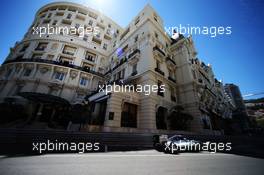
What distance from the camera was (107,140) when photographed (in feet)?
30.4

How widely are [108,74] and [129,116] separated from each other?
13.3 meters

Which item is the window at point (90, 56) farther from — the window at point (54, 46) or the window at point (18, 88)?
the window at point (18, 88)

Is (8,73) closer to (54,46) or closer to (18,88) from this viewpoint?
(18,88)

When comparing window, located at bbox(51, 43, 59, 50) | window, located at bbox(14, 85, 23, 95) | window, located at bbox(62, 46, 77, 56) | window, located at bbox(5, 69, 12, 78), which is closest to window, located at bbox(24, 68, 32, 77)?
window, located at bbox(14, 85, 23, 95)

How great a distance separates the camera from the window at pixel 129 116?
1458 cm

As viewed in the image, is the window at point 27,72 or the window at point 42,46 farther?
the window at point 42,46

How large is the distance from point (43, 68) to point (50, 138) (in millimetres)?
20386

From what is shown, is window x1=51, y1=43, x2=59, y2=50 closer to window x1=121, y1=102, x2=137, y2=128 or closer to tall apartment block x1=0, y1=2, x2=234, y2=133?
tall apartment block x1=0, y1=2, x2=234, y2=133

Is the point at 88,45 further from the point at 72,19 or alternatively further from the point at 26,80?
the point at 26,80

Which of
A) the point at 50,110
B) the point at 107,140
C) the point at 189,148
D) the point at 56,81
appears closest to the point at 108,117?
the point at 107,140

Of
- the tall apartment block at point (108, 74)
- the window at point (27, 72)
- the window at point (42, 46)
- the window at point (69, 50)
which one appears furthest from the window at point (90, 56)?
the window at point (27, 72)

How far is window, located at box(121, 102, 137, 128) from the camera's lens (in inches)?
574

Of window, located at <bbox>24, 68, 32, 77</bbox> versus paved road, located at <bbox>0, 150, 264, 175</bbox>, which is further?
window, located at <bbox>24, 68, 32, 77</bbox>

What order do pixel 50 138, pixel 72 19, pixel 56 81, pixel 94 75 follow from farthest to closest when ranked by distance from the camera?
pixel 72 19 < pixel 94 75 < pixel 56 81 < pixel 50 138
